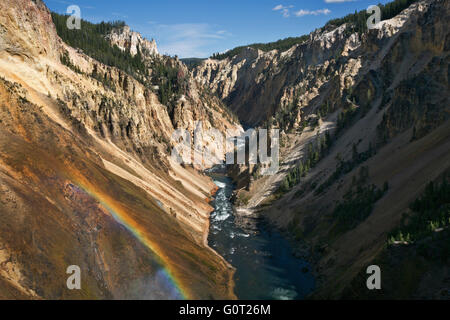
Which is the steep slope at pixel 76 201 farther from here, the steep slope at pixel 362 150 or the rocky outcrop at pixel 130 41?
the rocky outcrop at pixel 130 41

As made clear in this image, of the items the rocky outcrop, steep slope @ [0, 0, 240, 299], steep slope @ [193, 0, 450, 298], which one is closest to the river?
steep slope @ [0, 0, 240, 299]

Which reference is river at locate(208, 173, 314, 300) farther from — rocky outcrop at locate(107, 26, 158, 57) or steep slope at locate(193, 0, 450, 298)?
rocky outcrop at locate(107, 26, 158, 57)

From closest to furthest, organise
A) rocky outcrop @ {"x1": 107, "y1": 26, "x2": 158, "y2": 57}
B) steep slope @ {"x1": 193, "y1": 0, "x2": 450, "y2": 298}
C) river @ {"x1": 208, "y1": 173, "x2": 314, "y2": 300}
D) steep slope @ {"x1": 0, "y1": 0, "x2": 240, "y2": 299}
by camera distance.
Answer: steep slope @ {"x1": 0, "y1": 0, "x2": 240, "y2": 299} → river @ {"x1": 208, "y1": 173, "x2": 314, "y2": 300} → steep slope @ {"x1": 193, "y1": 0, "x2": 450, "y2": 298} → rocky outcrop @ {"x1": 107, "y1": 26, "x2": 158, "y2": 57}

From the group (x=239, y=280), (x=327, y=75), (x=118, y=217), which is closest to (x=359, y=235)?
(x=239, y=280)

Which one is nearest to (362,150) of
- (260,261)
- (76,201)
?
(260,261)


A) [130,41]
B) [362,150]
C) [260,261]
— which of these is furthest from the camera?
[130,41]

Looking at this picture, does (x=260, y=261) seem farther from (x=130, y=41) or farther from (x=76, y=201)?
(x=130, y=41)
